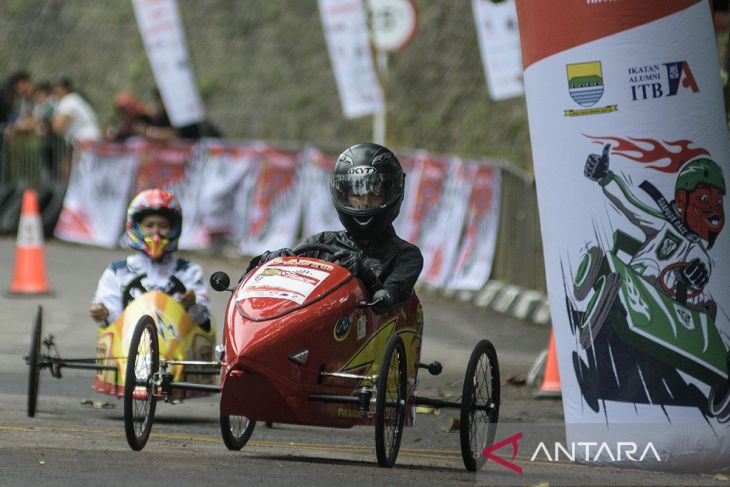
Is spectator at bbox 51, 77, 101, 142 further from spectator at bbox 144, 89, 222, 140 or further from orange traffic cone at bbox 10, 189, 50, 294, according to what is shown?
orange traffic cone at bbox 10, 189, 50, 294

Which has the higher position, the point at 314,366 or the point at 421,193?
the point at 421,193

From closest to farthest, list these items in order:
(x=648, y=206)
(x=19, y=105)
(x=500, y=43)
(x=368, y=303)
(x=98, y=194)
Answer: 1. (x=648, y=206)
2. (x=368, y=303)
3. (x=500, y=43)
4. (x=98, y=194)
5. (x=19, y=105)

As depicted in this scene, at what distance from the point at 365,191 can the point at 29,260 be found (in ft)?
30.7

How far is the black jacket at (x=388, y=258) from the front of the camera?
31.6ft

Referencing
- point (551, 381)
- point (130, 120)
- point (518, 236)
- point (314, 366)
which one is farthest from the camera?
point (130, 120)

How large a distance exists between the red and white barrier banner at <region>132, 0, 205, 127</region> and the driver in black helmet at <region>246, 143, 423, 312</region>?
15.1 meters

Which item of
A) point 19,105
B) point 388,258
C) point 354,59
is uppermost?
point 354,59

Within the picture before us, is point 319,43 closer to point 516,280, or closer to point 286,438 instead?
point 516,280

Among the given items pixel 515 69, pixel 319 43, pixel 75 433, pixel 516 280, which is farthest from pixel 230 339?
pixel 319 43

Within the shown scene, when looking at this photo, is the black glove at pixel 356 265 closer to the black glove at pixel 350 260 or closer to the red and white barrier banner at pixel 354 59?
the black glove at pixel 350 260

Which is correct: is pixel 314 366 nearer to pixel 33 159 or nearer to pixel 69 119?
pixel 69 119

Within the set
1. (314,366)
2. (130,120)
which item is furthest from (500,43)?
(314,366)

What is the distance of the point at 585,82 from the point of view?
30.3 ft

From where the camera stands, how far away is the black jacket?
964 centimetres
